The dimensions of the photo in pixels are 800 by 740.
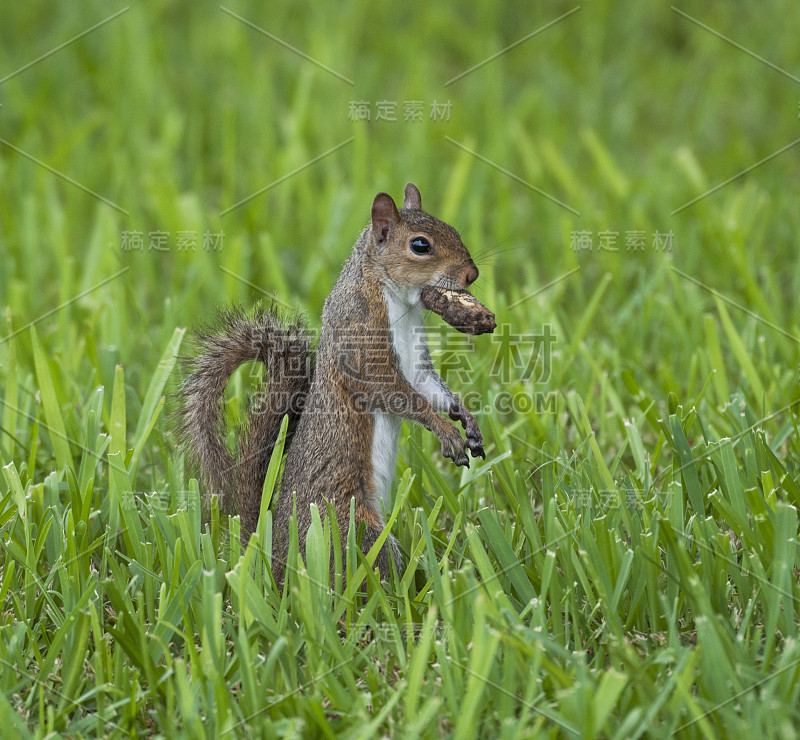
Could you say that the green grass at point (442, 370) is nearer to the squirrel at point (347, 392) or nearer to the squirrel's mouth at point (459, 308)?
the squirrel at point (347, 392)

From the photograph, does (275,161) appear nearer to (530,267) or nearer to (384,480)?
(530,267)

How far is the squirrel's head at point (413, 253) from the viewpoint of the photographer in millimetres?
2189

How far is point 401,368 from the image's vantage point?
85.0 inches

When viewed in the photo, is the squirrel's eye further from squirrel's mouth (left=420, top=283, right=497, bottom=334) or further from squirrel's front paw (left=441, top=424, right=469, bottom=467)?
squirrel's front paw (left=441, top=424, right=469, bottom=467)

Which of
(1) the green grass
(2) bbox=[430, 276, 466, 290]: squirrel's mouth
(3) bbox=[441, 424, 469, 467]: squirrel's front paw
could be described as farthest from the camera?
(2) bbox=[430, 276, 466, 290]: squirrel's mouth

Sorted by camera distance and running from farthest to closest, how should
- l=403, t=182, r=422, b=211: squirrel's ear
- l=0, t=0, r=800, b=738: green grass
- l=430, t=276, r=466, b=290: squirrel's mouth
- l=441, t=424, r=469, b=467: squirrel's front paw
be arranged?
1. l=403, t=182, r=422, b=211: squirrel's ear
2. l=430, t=276, r=466, b=290: squirrel's mouth
3. l=441, t=424, r=469, b=467: squirrel's front paw
4. l=0, t=0, r=800, b=738: green grass

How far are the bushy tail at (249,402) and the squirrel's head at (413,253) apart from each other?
268 millimetres

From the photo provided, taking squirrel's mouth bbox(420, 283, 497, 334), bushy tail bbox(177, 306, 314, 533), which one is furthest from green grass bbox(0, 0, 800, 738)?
squirrel's mouth bbox(420, 283, 497, 334)

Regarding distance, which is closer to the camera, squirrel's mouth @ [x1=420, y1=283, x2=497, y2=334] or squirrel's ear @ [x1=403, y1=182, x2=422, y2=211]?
squirrel's mouth @ [x1=420, y1=283, x2=497, y2=334]

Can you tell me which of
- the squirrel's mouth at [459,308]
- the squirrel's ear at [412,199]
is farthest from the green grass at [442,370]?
the squirrel's ear at [412,199]

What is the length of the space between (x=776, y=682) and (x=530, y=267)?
7.33 ft

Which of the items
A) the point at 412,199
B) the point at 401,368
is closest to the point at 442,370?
the point at 412,199

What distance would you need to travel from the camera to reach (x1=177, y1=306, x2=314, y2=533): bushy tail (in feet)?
7.23

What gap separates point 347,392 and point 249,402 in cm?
26
